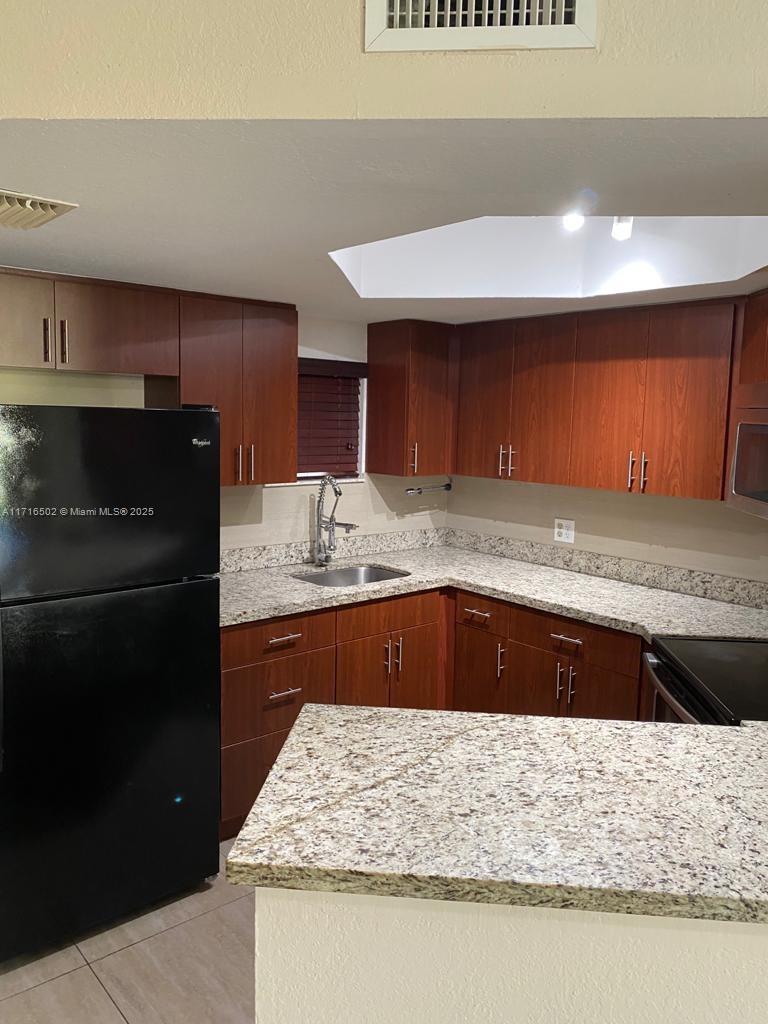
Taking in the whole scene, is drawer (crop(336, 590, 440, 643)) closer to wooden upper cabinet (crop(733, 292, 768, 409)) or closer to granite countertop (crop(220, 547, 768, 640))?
granite countertop (crop(220, 547, 768, 640))

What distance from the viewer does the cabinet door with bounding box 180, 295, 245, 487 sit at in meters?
2.96

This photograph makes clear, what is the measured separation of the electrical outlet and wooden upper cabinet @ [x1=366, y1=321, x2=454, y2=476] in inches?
24.2

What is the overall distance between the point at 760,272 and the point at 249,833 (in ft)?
7.26

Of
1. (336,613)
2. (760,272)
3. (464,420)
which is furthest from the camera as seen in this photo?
(464,420)

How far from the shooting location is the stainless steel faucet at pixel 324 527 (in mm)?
3752

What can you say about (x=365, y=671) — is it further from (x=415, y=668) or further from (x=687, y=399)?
(x=687, y=399)

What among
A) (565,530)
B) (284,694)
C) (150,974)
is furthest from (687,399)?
(150,974)

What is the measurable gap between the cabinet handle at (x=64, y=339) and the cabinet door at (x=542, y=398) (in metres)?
1.96

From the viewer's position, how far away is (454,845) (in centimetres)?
114

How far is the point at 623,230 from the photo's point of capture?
278 centimetres

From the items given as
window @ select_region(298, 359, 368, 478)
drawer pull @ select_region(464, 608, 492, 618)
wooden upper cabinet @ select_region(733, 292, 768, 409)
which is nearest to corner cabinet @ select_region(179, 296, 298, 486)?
window @ select_region(298, 359, 368, 478)

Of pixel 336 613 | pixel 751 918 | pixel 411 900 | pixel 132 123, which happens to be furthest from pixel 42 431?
pixel 751 918

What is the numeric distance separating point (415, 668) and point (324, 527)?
0.81m

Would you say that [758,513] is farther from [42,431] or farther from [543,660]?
[42,431]
